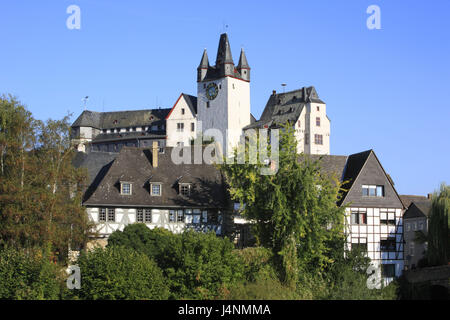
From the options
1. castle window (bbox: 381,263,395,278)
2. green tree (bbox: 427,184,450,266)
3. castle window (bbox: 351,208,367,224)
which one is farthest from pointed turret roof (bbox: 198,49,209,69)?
green tree (bbox: 427,184,450,266)

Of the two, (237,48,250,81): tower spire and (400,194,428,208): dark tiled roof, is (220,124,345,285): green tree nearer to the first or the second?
(400,194,428,208): dark tiled roof

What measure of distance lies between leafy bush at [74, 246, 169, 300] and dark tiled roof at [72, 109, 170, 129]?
7082 centimetres

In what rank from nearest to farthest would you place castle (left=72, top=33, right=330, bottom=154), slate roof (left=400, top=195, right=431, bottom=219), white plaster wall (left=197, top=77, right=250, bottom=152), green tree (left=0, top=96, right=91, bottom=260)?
green tree (left=0, top=96, right=91, bottom=260) → slate roof (left=400, top=195, right=431, bottom=219) → castle (left=72, top=33, right=330, bottom=154) → white plaster wall (left=197, top=77, right=250, bottom=152)

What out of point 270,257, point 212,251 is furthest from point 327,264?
point 212,251

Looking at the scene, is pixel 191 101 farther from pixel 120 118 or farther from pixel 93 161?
pixel 93 161

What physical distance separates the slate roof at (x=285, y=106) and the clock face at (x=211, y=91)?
6.53 m

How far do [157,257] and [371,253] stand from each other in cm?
1783

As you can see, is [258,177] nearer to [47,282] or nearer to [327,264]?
[327,264]

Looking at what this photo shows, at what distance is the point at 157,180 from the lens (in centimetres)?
4969

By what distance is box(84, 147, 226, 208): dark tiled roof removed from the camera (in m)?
48.6

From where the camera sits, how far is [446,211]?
47250 millimetres

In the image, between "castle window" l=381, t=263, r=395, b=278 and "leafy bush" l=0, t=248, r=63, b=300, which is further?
"castle window" l=381, t=263, r=395, b=278

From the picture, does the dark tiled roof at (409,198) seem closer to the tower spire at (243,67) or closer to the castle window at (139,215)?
the castle window at (139,215)
